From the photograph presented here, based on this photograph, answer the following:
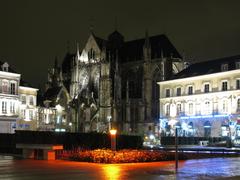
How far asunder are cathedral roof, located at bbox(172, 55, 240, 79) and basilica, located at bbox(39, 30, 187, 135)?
26.3 feet

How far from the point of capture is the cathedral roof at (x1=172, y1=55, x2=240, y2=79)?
69750mm

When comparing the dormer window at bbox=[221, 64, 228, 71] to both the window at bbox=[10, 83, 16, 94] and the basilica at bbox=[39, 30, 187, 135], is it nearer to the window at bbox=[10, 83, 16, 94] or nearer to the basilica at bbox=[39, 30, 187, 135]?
the basilica at bbox=[39, 30, 187, 135]

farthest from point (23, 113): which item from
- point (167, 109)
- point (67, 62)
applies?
point (67, 62)

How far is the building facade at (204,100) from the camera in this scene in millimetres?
67062

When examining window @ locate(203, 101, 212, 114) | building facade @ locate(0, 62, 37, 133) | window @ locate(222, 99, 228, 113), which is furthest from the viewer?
building facade @ locate(0, 62, 37, 133)

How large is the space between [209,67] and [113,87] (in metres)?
27.1

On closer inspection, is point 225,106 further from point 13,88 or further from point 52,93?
point 52,93

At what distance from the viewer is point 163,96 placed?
259 ft

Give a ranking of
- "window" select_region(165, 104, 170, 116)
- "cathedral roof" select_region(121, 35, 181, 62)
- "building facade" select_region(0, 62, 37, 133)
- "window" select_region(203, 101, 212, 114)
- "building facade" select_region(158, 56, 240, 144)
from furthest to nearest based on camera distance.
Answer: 1. "cathedral roof" select_region(121, 35, 181, 62)
2. "window" select_region(165, 104, 170, 116)
3. "building facade" select_region(0, 62, 37, 133)
4. "window" select_region(203, 101, 212, 114)
5. "building facade" select_region(158, 56, 240, 144)

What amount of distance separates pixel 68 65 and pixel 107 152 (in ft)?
311

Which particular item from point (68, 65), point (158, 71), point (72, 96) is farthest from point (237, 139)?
point (68, 65)

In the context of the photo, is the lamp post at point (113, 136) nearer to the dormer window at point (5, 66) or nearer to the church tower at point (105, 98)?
the dormer window at point (5, 66)

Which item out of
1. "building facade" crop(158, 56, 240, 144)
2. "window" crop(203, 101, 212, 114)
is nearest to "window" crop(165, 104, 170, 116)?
"building facade" crop(158, 56, 240, 144)

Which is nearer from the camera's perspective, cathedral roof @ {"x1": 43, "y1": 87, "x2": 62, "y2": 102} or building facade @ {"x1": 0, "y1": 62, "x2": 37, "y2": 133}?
building facade @ {"x1": 0, "y1": 62, "x2": 37, "y2": 133}
